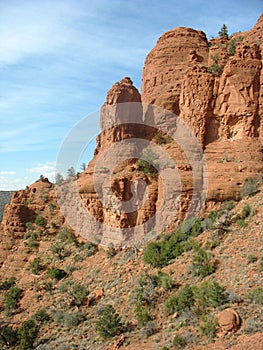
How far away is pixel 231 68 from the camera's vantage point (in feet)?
91.9

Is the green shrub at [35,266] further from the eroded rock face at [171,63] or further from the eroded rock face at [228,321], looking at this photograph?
the eroded rock face at [228,321]

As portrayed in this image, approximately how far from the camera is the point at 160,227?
26.3 meters

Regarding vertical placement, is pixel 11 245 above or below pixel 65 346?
above

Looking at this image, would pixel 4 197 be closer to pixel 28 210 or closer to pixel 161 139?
pixel 28 210

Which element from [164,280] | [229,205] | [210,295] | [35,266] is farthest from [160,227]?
[35,266]

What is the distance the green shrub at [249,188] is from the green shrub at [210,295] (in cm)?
872

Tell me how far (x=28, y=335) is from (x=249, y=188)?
17201 mm

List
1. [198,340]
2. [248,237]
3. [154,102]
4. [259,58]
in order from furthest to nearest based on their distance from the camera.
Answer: [154,102]
[259,58]
[248,237]
[198,340]

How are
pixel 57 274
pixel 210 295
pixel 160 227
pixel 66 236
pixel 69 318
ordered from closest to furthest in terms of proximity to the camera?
pixel 210 295 < pixel 69 318 < pixel 160 227 < pixel 57 274 < pixel 66 236

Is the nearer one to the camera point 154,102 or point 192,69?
point 192,69

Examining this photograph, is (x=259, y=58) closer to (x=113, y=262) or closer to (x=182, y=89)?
(x=182, y=89)

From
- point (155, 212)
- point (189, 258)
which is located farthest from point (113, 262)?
point (189, 258)

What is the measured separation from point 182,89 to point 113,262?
1580 centimetres

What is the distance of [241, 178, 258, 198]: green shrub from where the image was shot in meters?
24.5
